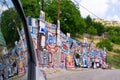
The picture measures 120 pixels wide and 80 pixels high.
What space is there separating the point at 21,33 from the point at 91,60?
41692 mm

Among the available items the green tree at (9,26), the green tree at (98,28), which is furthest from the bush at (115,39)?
the green tree at (9,26)

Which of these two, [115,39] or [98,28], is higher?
[98,28]

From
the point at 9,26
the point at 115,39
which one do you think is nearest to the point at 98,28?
the point at 115,39

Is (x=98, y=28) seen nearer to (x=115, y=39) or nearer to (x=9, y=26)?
(x=115, y=39)

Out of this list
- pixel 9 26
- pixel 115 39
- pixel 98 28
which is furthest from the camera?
pixel 98 28

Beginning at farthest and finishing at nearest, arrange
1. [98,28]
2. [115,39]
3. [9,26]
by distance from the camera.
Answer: [98,28]
[115,39]
[9,26]

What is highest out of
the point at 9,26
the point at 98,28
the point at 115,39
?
the point at 98,28

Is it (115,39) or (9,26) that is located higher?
(115,39)

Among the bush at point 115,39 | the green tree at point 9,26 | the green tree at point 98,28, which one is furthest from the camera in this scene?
the green tree at point 98,28

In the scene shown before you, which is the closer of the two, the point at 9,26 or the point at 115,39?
the point at 9,26

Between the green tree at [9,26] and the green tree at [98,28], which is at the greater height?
the green tree at [98,28]

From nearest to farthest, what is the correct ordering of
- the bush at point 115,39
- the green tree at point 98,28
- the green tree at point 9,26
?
the green tree at point 9,26 < the bush at point 115,39 < the green tree at point 98,28

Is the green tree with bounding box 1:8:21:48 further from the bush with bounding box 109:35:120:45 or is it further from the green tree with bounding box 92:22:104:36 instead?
the green tree with bounding box 92:22:104:36

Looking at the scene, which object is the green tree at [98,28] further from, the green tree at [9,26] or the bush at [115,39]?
the green tree at [9,26]
